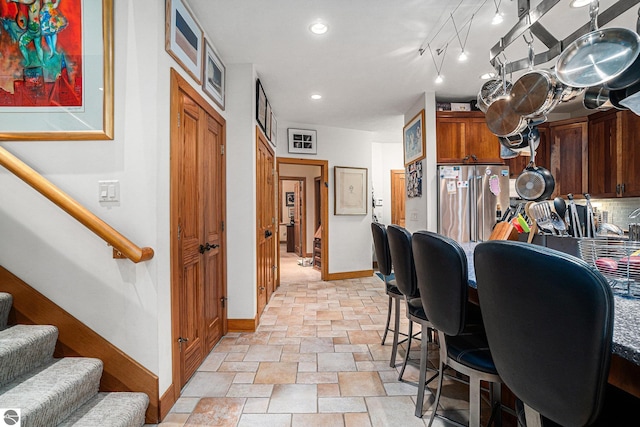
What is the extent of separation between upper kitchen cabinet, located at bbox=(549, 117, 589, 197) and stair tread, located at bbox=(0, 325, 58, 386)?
5.46 metres

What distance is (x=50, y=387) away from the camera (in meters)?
1.40

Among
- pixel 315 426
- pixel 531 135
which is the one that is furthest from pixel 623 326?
pixel 531 135

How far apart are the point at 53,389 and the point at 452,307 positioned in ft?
5.93

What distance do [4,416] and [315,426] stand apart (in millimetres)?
1364

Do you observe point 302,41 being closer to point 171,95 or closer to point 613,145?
point 171,95

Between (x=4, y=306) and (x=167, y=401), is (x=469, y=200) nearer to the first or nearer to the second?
(x=167, y=401)

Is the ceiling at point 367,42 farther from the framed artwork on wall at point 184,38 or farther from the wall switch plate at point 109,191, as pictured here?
the wall switch plate at point 109,191

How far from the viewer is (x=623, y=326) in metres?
0.77

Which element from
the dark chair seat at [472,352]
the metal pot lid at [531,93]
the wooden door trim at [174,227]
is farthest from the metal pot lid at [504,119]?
the wooden door trim at [174,227]

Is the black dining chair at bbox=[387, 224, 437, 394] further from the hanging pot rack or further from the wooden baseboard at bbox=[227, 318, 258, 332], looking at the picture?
the wooden baseboard at bbox=[227, 318, 258, 332]

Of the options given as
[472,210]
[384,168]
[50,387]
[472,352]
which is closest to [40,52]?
[50,387]

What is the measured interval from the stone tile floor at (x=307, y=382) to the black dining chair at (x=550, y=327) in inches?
47.5

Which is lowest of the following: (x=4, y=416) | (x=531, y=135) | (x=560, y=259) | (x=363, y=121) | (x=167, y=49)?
(x=4, y=416)

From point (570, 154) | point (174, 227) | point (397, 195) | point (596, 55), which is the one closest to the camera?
point (596, 55)
